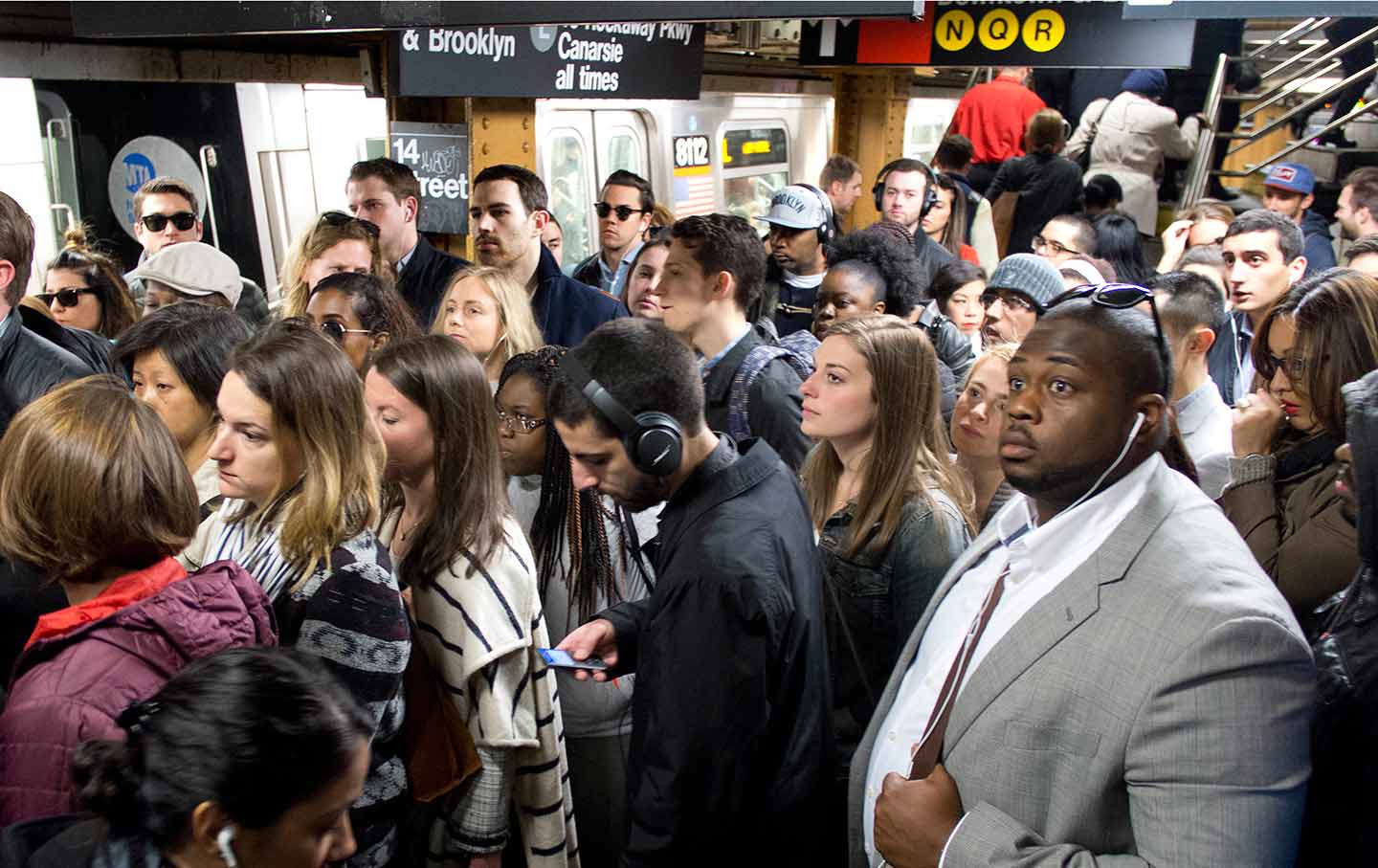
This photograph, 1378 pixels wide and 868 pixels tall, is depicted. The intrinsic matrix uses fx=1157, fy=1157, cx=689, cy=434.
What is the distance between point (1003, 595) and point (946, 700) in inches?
7.5

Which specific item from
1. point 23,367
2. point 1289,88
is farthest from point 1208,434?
point 1289,88

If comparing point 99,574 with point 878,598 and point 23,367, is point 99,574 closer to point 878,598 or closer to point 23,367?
point 878,598

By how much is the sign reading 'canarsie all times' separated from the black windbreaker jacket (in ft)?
8.25

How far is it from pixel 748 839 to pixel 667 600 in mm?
489

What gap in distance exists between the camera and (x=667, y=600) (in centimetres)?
203

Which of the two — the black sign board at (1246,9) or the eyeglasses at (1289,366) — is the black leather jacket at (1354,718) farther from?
the black sign board at (1246,9)

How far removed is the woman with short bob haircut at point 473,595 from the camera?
243 cm

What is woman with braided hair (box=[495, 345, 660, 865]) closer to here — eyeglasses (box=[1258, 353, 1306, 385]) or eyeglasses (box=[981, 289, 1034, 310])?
eyeglasses (box=[1258, 353, 1306, 385])

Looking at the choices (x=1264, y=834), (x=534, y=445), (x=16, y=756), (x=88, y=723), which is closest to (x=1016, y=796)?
(x=1264, y=834)

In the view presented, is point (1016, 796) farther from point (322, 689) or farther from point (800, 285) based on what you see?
point (800, 285)

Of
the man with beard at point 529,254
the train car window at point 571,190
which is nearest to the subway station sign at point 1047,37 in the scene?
the man with beard at point 529,254

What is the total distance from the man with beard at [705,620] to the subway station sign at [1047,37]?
174 inches

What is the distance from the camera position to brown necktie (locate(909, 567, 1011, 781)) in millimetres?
1806

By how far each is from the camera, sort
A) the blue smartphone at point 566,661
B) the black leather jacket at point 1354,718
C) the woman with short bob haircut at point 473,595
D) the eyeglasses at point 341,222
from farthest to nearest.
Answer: the eyeglasses at point 341,222 → the woman with short bob haircut at point 473,595 → the blue smartphone at point 566,661 → the black leather jacket at point 1354,718
